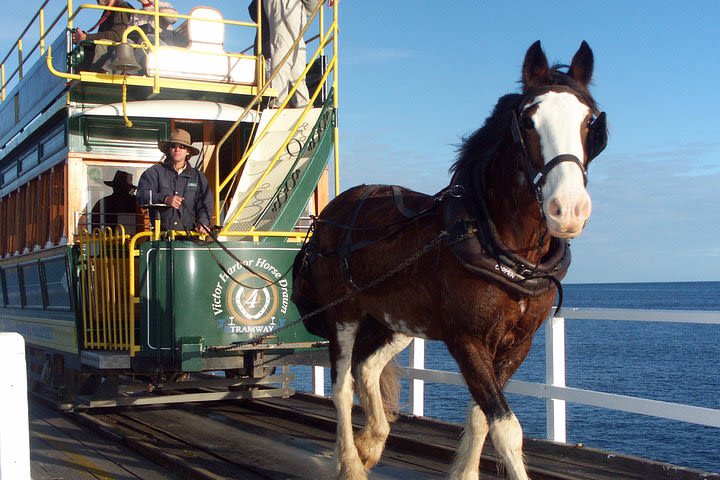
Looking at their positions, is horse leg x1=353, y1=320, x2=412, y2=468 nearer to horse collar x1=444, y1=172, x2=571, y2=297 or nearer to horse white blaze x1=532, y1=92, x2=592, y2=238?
horse collar x1=444, y1=172, x2=571, y2=297

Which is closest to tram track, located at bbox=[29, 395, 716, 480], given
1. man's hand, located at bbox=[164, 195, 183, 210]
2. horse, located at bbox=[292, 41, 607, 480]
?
horse, located at bbox=[292, 41, 607, 480]

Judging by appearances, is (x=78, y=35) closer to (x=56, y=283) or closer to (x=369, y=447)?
(x=56, y=283)

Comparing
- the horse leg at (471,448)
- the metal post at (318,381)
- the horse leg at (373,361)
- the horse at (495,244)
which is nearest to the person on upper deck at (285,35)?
the metal post at (318,381)

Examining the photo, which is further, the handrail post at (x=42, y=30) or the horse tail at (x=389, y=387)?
the handrail post at (x=42, y=30)

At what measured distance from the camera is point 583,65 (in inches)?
174

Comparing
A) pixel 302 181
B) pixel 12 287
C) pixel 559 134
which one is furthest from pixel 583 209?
pixel 12 287

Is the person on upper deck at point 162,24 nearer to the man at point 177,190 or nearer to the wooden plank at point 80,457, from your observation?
the man at point 177,190

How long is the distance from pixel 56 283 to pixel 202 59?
2.81 metres

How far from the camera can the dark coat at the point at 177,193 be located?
7.76 m

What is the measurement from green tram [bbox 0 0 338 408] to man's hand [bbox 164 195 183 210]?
0.83 feet

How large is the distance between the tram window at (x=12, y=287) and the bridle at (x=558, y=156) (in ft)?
28.3

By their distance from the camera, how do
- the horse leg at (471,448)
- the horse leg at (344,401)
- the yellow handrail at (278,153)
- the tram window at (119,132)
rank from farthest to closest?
the tram window at (119,132) → the yellow handrail at (278,153) → the horse leg at (344,401) → the horse leg at (471,448)

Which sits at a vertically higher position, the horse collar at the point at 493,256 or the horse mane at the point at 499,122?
the horse mane at the point at 499,122

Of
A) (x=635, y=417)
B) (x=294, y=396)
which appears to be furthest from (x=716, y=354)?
(x=294, y=396)
